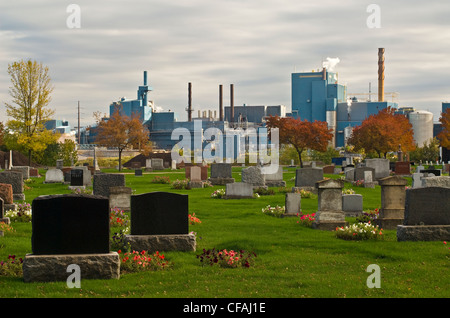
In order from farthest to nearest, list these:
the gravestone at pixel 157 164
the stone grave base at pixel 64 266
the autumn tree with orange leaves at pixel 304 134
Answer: the gravestone at pixel 157 164, the autumn tree with orange leaves at pixel 304 134, the stone grave base at pixel 64 266

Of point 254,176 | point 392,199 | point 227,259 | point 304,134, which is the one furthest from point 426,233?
point 304,134

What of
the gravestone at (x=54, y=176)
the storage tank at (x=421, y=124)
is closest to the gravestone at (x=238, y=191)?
the gravestone at (x=54, y=176)

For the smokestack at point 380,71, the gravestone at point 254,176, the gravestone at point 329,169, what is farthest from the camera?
the smokestack at point 380,71

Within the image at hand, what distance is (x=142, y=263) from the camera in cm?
1172

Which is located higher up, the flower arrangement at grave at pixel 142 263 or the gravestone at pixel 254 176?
the gravestone at pixel 254 176

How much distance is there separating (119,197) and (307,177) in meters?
11.8

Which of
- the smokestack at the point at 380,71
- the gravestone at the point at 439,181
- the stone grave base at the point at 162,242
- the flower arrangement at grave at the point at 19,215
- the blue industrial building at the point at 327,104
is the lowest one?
the flower arrangement at grave at the point at 19,215

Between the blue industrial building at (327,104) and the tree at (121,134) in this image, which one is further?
the blue industrial building at (327,104)

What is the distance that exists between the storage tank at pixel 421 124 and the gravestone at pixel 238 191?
93.6 m

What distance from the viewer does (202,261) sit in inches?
481

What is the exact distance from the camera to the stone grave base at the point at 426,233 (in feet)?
48.6

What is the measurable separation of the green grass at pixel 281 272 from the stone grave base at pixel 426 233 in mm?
378

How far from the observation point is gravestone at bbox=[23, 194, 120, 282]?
10.6 meters

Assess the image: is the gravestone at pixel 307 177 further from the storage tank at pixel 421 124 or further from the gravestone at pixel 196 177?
the storage tank at pixel 421 124
